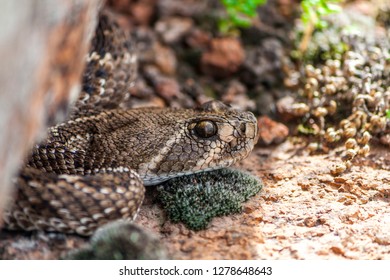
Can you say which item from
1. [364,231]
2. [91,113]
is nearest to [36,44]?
[91,113]

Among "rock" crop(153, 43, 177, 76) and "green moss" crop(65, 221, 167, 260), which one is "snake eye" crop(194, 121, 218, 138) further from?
"rock" crop(153, 43, 177, 76)

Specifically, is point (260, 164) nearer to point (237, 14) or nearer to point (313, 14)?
point (313, 14)

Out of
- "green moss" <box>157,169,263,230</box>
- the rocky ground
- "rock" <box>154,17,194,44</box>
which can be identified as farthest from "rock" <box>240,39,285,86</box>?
"green moss" <box>157,169,263,230</box>

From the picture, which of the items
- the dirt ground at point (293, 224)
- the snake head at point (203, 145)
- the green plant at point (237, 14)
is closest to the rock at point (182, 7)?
the green plant at point (237, 14)

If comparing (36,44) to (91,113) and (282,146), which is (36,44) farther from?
(282,146)

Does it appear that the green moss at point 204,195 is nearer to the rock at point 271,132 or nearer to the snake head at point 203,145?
the snake head at point 203,145
